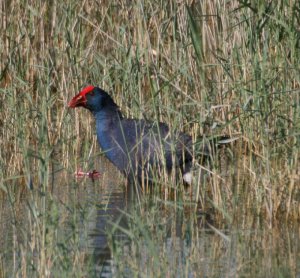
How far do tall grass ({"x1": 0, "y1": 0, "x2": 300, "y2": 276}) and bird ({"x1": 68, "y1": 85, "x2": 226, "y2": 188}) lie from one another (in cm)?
13

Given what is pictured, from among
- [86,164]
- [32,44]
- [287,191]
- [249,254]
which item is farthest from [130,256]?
→ [32,44]

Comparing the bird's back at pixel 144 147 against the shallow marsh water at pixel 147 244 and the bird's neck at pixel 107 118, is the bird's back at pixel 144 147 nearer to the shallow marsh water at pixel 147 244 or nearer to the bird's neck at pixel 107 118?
the bird's neck at pixel 107 118

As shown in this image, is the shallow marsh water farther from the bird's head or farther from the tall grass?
the bird's head

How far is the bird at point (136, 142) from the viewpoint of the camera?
6.81 meters

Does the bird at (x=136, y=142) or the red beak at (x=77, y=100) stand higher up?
the red beak at (x=77, y=100)

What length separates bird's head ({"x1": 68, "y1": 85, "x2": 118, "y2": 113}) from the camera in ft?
26.0

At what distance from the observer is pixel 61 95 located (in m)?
8.45

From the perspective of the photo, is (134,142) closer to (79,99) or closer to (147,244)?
(79,99)

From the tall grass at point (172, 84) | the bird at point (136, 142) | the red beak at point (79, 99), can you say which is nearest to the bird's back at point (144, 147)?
the bird at point (136, 142)

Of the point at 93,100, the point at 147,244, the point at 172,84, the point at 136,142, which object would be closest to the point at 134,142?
the point at 136,142

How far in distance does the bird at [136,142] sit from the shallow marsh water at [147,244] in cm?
41

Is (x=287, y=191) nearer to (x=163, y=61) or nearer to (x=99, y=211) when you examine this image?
(x=99, y=211)

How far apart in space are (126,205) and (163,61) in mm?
1375

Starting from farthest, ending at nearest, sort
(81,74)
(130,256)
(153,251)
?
(81,74) < (130,256) < (153,251)
